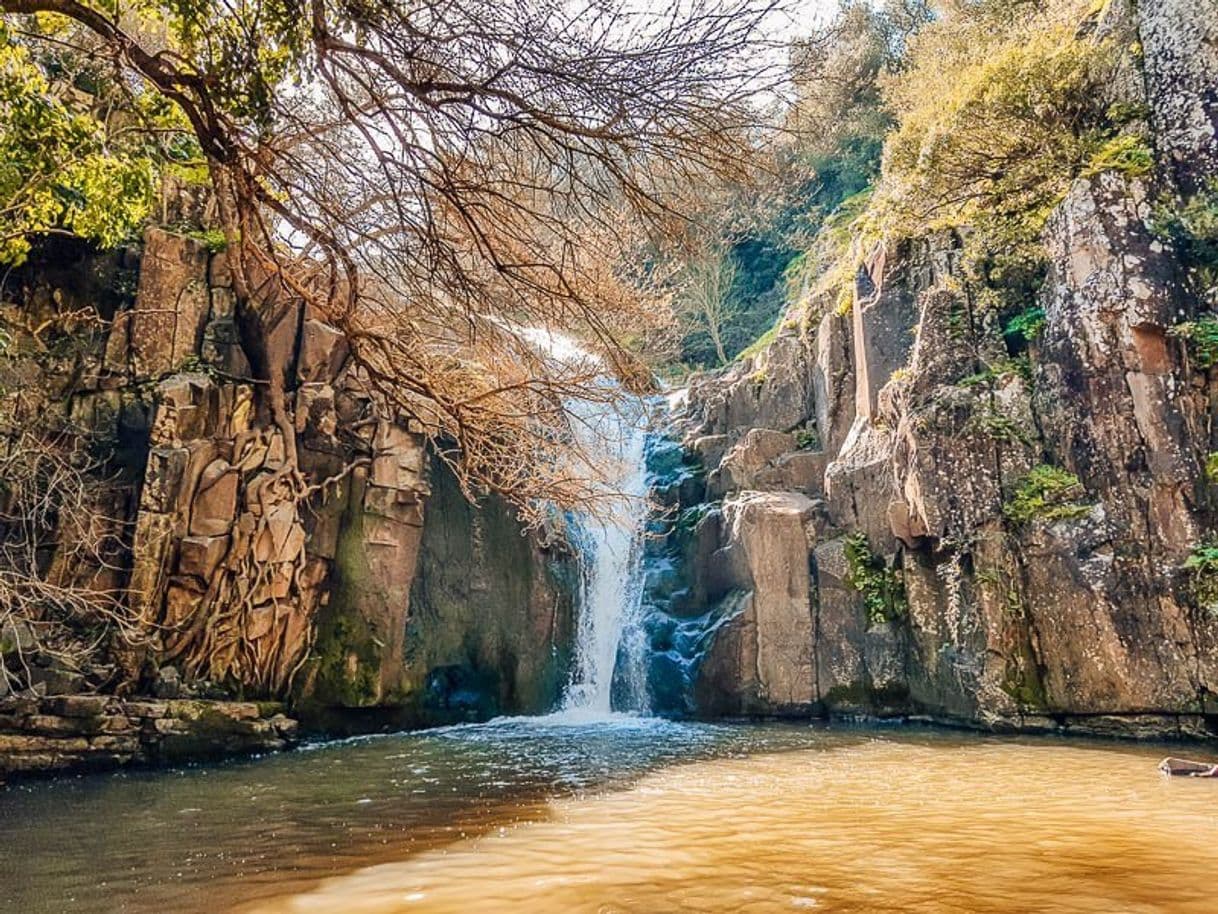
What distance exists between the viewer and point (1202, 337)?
928cm

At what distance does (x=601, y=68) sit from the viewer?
Answer: 3.66 metres

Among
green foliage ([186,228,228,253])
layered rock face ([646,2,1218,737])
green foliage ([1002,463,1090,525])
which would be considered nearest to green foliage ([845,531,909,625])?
layered rock face ([646,2,1218,737])

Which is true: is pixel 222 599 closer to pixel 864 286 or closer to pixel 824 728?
pixel 824 728

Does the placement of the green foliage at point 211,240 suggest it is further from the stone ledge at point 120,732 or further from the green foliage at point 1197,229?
the green foliage at point 1197,229

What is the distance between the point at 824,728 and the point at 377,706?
23.3 feet

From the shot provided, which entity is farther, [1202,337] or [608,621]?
[608,621]

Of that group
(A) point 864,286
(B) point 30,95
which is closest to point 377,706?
(B) point 30,95

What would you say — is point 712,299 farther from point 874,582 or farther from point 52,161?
point 52,161

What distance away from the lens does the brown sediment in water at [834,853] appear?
315 centimetres

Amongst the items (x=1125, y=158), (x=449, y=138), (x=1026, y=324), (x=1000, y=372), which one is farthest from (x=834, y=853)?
(x=1125, y=158)

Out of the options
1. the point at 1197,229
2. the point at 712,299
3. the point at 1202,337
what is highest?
the point at 712,299

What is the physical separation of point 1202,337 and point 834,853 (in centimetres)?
923

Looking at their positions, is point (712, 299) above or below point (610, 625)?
above

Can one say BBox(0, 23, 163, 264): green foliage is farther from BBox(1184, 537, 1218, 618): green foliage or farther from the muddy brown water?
BBox(1184, 537, 1218, 618): green foliage
